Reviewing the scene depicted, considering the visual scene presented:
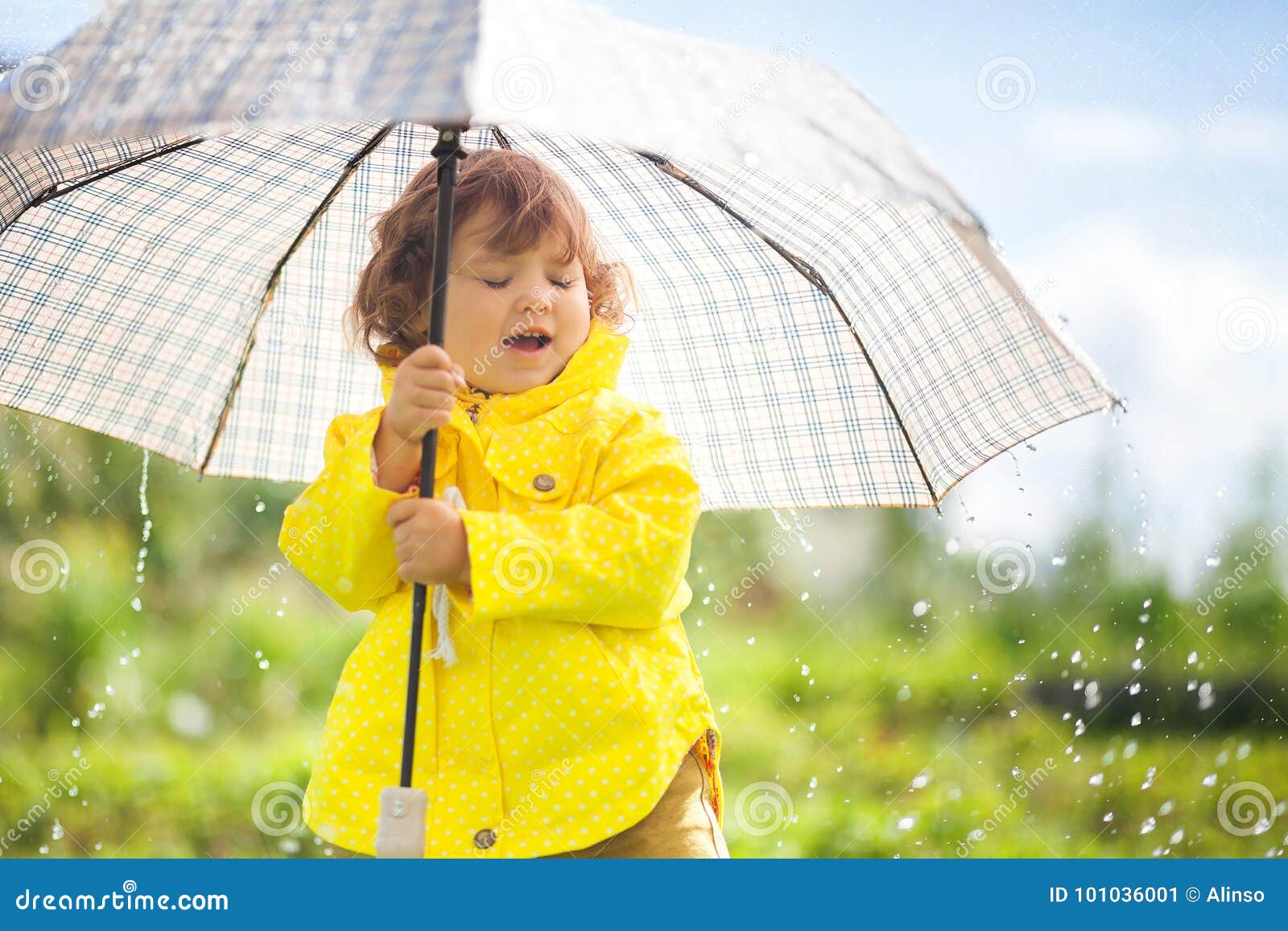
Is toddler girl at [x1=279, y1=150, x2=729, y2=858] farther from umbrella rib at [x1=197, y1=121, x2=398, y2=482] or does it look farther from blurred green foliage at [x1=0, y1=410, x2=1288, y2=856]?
blurred green foliage at [x1=0, y1=410, x2=1288, y2=856]

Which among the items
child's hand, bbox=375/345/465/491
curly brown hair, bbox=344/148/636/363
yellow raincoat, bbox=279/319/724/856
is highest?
curly brown hair, bbox=344/148/636/363

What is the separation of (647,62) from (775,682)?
4715mm

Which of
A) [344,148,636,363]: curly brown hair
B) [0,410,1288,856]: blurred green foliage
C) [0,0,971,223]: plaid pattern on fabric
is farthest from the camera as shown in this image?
[0,410,1288,856]: blurred green foliage

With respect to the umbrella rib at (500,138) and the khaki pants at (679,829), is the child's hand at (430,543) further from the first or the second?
the umbrella rib at (500,138)

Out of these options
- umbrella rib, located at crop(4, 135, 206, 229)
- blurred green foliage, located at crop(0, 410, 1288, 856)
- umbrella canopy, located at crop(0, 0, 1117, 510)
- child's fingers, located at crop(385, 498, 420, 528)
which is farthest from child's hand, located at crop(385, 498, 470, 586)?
blurred green foliage, located at crop(0, 410, 1288, 856)

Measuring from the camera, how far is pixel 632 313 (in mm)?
2006

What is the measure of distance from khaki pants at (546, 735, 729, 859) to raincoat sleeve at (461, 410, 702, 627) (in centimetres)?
22

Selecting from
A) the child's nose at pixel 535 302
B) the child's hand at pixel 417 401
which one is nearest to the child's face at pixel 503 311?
the child's nose at pixel 535 302

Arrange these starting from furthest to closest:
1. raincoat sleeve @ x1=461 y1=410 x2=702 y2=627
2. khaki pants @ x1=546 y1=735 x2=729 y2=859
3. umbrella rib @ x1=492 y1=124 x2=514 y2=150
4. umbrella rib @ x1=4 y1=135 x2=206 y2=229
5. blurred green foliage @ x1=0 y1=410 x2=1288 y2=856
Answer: blurred green foliage @ x1=0 y1=410 x2=1288 y2=856 < umbrella rib @ x1=492 y1=124 x2=514 y2=150 < umbrella rib @ x1=4 y1=135 x2=206 y2=229 < khaki pants @ x1=546 y1=735 x2=729 y2=859 < raincoat sleeve @ x1=461 y1=410 x2=702 y2=627

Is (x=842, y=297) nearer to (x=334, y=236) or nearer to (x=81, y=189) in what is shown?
(x=334, y=236)

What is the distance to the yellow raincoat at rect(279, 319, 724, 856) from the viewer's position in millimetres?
1469

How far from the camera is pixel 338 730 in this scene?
1553 mm

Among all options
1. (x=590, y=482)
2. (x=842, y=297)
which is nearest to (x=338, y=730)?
(x=590, y=482)

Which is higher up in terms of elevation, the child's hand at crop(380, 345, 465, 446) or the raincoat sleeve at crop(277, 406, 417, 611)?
the child's hand at crop(380, 345, 465, 446)
